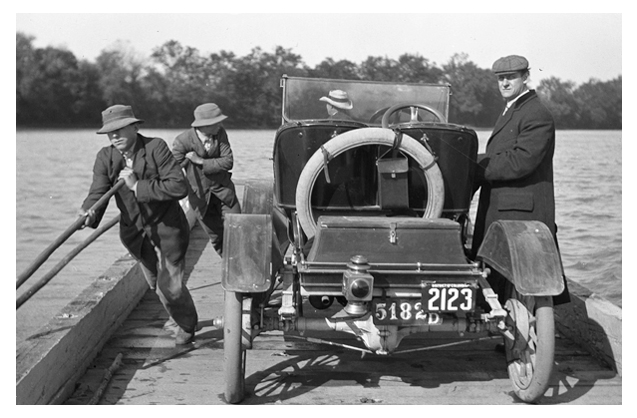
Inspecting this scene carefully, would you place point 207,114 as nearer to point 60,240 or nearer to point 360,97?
point 360,97

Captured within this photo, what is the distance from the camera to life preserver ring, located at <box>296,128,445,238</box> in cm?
391

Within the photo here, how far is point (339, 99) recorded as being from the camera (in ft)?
18.6

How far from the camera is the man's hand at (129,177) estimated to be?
A: 4531 mm

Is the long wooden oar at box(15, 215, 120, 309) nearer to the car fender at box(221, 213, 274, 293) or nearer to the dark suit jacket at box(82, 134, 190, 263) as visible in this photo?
the dark suit jacket at box(82, 134, 190, 263)

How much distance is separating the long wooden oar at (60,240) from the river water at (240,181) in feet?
9.05

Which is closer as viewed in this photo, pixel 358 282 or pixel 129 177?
pixel 358 282

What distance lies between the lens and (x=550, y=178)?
4246 millimetres

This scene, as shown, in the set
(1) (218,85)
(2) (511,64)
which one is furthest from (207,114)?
(1) (218,85)

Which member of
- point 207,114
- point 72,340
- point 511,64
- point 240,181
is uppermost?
point 511,64

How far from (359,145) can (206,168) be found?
2702 millimetres

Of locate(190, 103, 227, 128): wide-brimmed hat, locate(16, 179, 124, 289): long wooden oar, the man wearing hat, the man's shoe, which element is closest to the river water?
locate(190, 103, 227, 128): wide-brimmed hat

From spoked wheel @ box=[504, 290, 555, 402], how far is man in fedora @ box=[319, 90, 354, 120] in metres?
2.30

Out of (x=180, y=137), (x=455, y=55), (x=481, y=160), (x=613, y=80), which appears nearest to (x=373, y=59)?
(x=455, y=55)

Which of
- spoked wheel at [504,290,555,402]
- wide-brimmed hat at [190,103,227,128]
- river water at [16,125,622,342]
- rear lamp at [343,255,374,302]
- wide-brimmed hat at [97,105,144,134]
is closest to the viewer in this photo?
rear lamp at [343,255,374,302]
